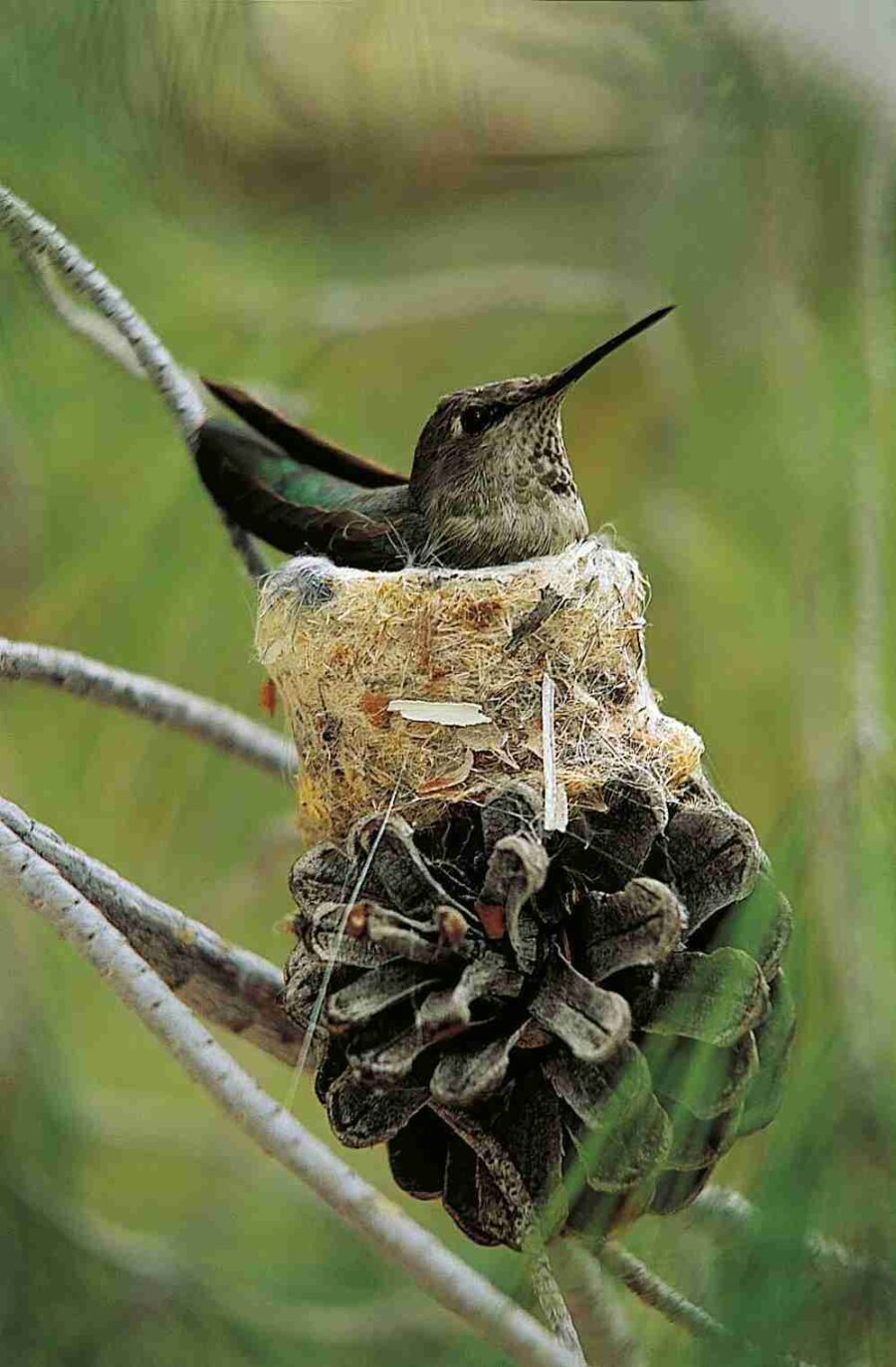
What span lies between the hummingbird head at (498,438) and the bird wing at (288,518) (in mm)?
76

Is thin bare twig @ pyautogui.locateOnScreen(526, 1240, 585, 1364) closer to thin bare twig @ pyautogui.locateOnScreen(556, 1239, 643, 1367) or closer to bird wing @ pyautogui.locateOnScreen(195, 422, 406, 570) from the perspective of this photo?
thin bare twig @ pyautogui.locateOnScreen(556, 1239, 643, 1367)

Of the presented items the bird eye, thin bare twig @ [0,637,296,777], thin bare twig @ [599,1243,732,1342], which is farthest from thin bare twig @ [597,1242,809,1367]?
the bird eye

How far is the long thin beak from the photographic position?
4.00ft

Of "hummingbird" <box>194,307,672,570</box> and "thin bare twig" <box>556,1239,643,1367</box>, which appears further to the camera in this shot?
"hummingbird" <box>194,307,672,570</box>

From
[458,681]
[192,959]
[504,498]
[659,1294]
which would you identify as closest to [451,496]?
[504,498]

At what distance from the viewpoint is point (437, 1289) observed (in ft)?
2.80

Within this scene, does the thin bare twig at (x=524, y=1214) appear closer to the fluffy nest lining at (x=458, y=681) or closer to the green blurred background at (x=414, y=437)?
the green blurred background at (x=414, y=437)

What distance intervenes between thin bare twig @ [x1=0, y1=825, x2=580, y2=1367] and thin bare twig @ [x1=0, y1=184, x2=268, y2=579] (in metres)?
0.54

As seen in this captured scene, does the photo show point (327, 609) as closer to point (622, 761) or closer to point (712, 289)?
point (622, 761)

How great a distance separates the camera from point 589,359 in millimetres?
1293

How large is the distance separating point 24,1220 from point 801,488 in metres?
1.13

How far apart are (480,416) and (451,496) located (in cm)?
8

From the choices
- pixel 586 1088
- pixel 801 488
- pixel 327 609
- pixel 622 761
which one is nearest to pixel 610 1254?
pixel 586 1088

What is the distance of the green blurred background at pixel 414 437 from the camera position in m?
1.05
